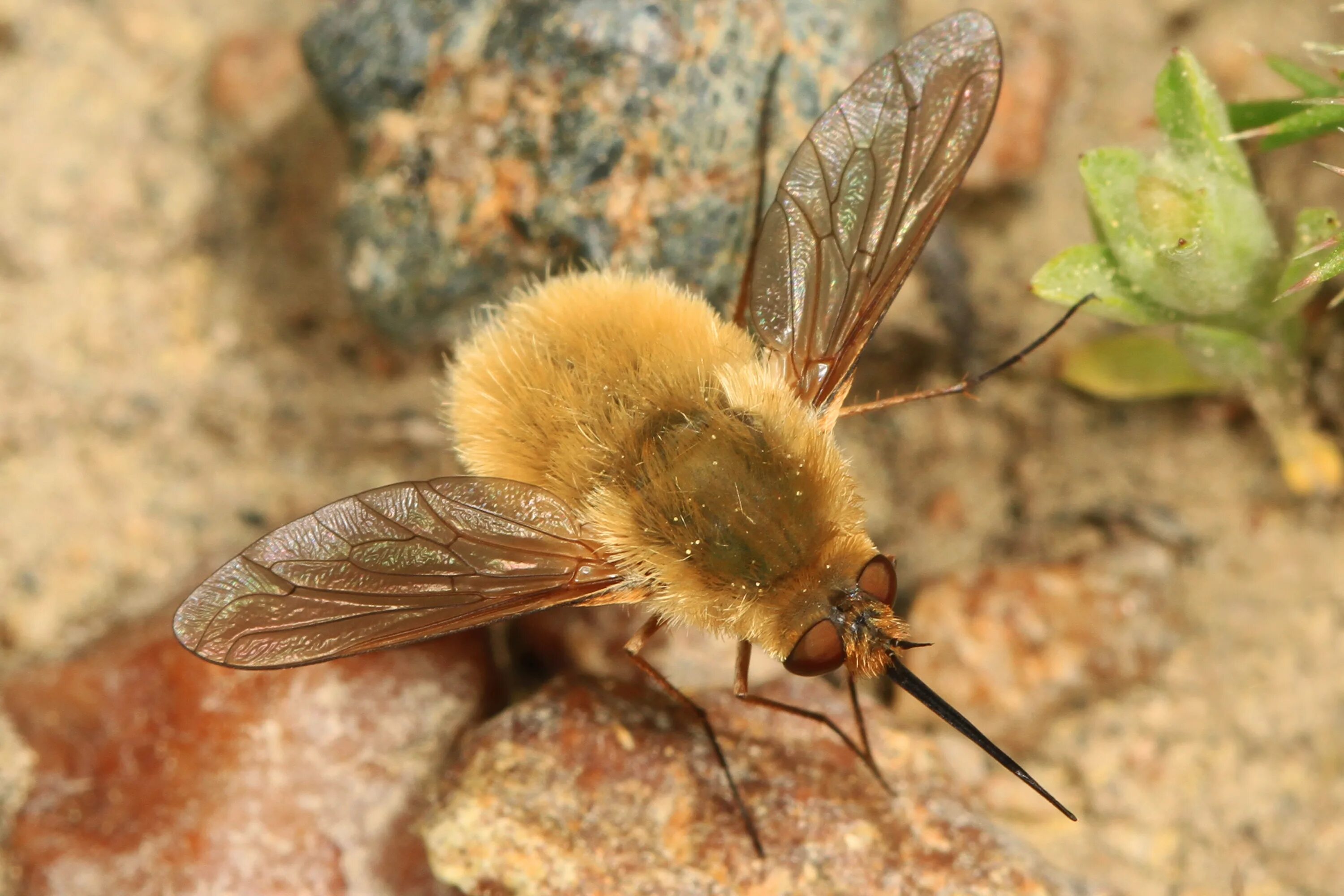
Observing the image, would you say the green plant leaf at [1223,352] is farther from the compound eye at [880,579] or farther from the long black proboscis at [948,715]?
the long black proboscis at [948,715]

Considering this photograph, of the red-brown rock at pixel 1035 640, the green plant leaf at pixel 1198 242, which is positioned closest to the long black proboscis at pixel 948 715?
the red-brown rock at pixel 1035 640

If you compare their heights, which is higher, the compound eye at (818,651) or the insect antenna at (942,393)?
the insect antenna at (942,393)

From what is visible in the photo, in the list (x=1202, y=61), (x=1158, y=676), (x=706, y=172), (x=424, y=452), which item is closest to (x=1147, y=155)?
(x=1202, y=61)

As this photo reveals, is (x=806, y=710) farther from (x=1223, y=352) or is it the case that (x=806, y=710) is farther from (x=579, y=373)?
(x=1223, y=352)

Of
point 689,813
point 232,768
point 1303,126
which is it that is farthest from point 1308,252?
point 232,768

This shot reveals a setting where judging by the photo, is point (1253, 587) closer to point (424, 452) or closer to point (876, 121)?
point (876, 121)

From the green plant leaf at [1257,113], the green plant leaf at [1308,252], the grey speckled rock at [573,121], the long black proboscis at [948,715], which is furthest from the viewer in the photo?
the grey speckled rock at [573,121]
